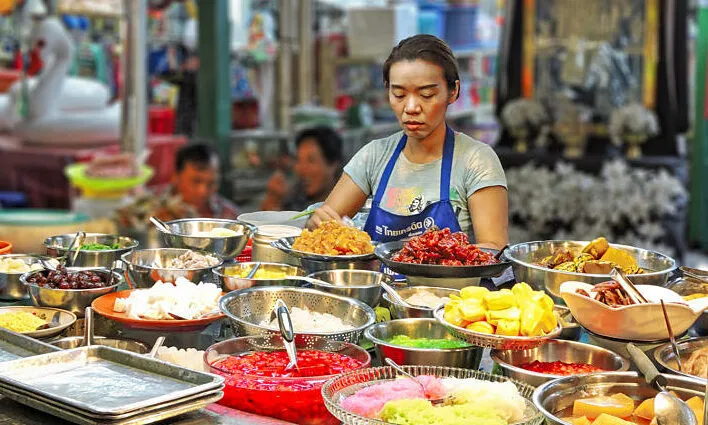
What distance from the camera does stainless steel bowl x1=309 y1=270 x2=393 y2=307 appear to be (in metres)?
2.33

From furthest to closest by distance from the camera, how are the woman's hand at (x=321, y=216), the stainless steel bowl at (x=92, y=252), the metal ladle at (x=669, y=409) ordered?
1. the woman's hand at (x=321, y=216)
2. the stainless steel bowl at (x=92, y=252)
3. the metal ladle at (x=669, y=409)

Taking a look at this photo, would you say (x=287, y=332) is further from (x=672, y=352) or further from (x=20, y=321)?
(x=672, y=352)

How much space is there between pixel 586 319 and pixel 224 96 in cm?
591

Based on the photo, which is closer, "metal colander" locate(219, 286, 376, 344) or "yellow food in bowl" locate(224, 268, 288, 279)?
"metal colander" locate(219, 286, 376, 344)

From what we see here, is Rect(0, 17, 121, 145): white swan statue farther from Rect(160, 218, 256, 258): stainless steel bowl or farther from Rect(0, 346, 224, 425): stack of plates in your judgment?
Rect(0, 346, 224, 425): stack of plates

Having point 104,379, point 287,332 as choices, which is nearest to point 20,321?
point 104,379

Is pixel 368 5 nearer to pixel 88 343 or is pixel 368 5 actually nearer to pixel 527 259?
pixel 527 259

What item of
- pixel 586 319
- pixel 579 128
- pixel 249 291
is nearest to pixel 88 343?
pixel 249 291

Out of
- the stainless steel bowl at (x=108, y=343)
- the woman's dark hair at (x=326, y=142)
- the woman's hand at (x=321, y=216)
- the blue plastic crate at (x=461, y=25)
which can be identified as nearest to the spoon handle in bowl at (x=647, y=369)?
the stainless steel bowl at (x=108, y=343)

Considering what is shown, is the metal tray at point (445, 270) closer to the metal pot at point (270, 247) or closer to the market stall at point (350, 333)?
the market stall at point (350, 333)

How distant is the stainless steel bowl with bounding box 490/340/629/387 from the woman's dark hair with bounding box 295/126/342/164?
358cm

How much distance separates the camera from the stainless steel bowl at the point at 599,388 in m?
1.73

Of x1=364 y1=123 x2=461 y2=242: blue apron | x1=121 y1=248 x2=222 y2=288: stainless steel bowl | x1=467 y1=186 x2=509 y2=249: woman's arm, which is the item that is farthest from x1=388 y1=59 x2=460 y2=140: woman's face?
x1=121 y1=248 x2=222 y2=288: stainless steel bowl

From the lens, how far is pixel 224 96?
7633mm
